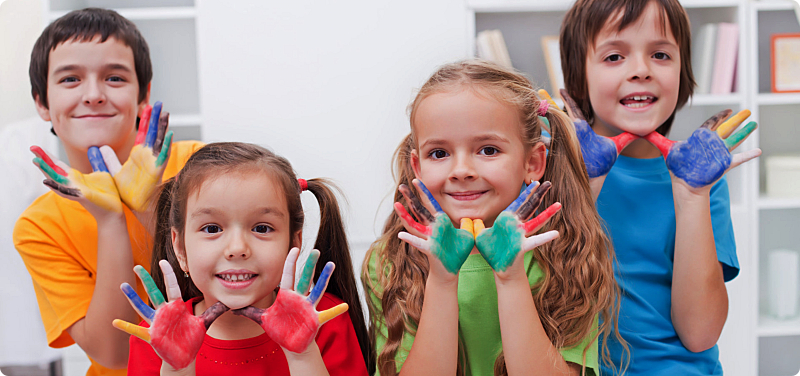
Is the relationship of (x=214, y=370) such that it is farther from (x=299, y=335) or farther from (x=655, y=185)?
(x=655, y=185)

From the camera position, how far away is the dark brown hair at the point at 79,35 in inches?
58.2

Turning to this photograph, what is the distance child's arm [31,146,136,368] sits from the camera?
1.32 meters

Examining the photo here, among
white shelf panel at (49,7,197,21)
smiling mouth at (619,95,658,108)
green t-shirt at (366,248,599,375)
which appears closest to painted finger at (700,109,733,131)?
smiling mouth at (619,95,658,108)

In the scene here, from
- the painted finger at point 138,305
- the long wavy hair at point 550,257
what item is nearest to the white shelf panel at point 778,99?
the long wavy hair at point 550,257

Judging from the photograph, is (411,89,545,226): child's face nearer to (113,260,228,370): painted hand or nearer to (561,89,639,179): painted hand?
(561,89,639,179): painted hand

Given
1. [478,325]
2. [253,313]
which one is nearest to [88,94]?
[253,313]

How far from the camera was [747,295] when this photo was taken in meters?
2.55

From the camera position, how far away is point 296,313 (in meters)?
1.00

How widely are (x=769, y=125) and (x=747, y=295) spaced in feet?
2.75

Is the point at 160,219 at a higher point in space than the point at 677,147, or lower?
lower

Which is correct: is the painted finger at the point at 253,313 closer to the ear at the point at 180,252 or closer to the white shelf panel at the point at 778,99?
the ear at the point at 180,252

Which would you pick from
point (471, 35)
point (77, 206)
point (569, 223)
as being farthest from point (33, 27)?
point (569, 223)

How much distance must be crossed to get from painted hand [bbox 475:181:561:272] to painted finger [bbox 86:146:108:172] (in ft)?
3.04

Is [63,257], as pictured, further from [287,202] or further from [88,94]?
[287,202]
